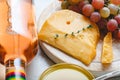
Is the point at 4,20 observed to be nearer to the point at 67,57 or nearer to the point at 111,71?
the point at 67,57

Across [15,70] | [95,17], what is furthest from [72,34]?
[15,70]

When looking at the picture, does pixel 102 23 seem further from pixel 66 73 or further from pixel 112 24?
pixel 66 73

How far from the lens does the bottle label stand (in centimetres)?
63

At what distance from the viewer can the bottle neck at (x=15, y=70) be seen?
63 cm

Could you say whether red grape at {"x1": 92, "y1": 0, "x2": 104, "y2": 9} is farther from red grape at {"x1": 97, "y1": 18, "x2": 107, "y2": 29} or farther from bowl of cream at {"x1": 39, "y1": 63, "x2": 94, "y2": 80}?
bowl of cream at {"x1": 39, "y1": 63, "x2": 94, "y2": 80}

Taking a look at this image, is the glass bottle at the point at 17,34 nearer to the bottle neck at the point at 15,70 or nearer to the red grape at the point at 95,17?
the bottle neck at the point at 15,70

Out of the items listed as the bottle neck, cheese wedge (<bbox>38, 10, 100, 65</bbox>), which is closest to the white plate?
cheese wedge (<bbox>38, 10, 100, 65</bbox>)

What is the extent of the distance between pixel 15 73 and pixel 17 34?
0.18 meters

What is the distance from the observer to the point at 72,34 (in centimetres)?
82

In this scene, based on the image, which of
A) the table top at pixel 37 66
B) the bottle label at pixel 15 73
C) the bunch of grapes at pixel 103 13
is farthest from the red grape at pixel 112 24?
the bottle label at pixel 15 73

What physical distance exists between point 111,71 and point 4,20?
306 millimetres

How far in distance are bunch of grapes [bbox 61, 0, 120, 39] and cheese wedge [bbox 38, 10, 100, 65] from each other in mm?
22

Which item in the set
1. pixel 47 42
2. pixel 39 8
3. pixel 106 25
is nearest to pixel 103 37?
pixel 106 25

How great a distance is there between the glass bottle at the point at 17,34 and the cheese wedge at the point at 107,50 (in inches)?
6.9
